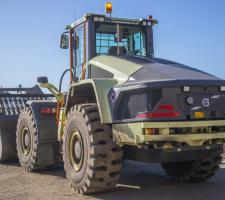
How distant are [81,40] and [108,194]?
2676mm

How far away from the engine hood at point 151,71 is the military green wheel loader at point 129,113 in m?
0.01

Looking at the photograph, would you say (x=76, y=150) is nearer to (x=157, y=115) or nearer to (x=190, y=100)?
(x=157, y=115)

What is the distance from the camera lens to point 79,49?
7.49 meters

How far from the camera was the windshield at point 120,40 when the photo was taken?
7.27m

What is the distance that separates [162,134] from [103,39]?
256 centimetres

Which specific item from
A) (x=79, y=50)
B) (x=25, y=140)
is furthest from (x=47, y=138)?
(x=79, y=50)

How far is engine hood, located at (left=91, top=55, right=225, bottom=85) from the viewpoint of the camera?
5613 millimetres

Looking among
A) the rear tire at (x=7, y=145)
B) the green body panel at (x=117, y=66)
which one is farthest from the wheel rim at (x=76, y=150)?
the rear tire at (x=7, y=145)

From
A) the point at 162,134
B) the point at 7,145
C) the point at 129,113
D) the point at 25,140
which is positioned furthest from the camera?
the point at 7,145

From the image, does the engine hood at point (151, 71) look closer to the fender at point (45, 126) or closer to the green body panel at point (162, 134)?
the green body panel at point (162, 134)

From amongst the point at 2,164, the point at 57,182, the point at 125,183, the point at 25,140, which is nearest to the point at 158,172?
the point at 125,183

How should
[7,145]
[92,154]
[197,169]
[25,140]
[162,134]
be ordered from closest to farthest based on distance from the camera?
1. [162,134]
2. [92,154]
3. [197,169]
4. [25,140]
5. [7,145]

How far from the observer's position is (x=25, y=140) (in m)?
8.70

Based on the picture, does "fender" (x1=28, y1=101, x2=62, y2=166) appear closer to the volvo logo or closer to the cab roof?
the cab roof
